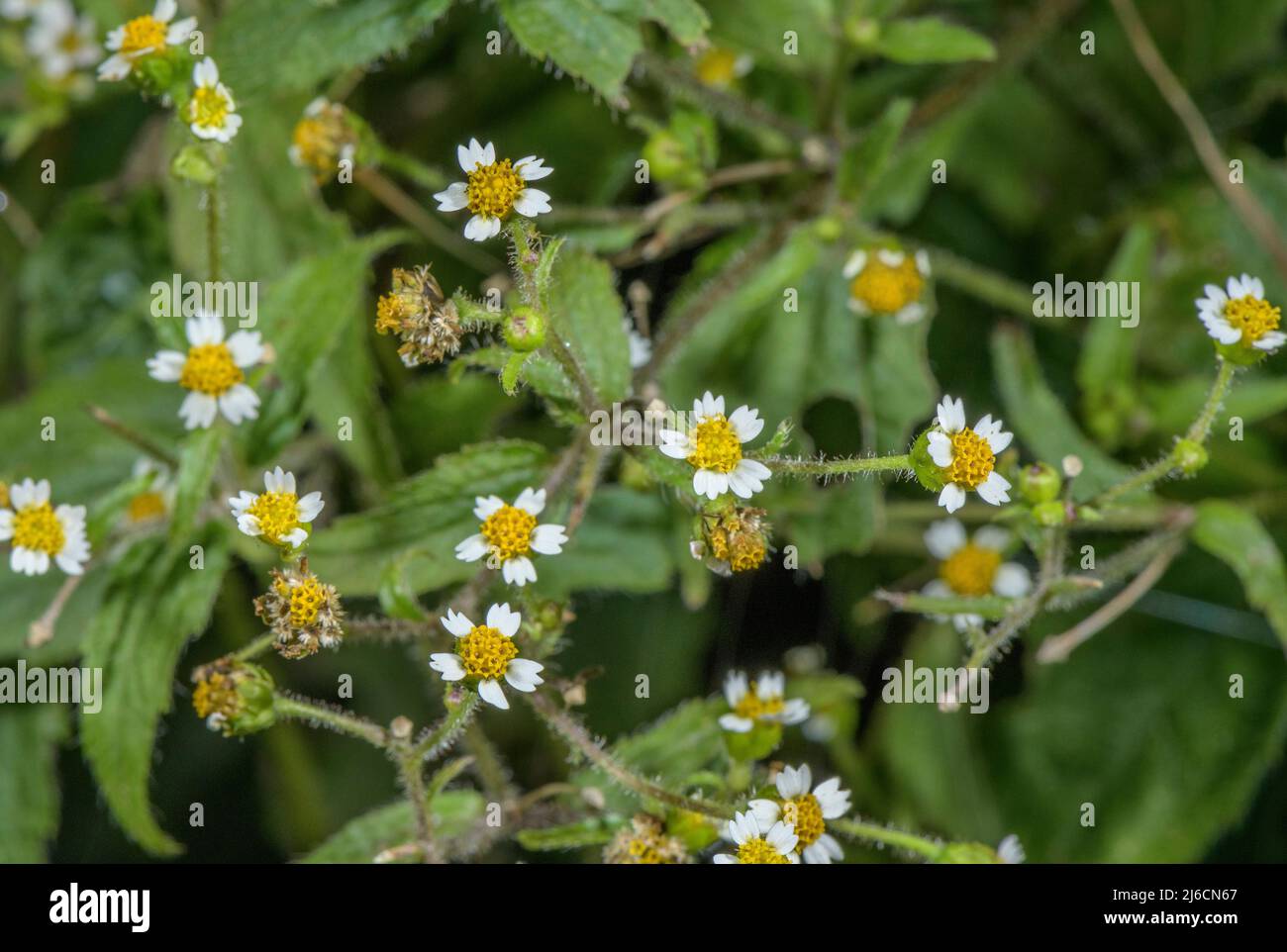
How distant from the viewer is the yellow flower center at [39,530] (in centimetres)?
216

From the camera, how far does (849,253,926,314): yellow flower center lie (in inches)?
99.9

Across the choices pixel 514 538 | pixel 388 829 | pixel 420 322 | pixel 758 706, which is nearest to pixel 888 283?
pixel 758 706

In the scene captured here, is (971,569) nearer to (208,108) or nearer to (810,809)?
(810,809)

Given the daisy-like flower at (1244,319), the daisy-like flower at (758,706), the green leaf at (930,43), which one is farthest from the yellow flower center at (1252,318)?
the daisy-like flower at (758,706)

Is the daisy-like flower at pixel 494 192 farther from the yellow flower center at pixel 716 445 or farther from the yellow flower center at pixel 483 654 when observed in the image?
the yellow flower center at pixel 483 654

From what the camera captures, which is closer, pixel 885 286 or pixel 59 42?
pixel 885 286

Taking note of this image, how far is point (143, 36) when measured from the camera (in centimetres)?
208

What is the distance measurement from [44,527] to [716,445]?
1.22 metres

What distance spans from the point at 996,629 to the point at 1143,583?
1.93 feet

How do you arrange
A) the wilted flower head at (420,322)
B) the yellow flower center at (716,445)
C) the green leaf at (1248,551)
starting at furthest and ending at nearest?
the green leaf at (1248,551)
the yellow flower center at (716,445)
the wilted flower head at (420,322)

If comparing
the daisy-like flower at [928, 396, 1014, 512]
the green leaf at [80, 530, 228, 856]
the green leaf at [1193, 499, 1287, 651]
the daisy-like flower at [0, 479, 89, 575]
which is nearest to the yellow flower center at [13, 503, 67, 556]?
the daisy-like flower at [0, 479, 89, 575]

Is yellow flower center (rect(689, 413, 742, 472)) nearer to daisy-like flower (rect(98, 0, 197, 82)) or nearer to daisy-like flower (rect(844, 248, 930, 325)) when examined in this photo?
daisy-like flower (rect(844, 248, 930, 325))
